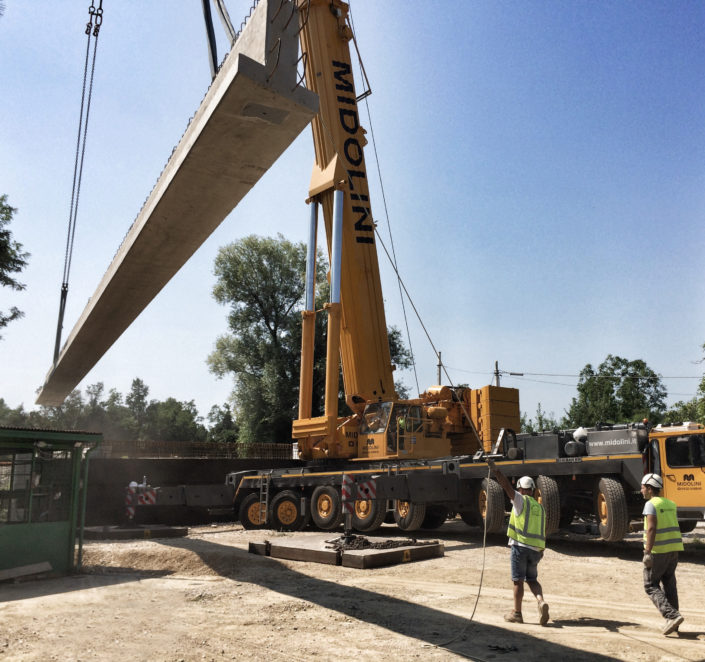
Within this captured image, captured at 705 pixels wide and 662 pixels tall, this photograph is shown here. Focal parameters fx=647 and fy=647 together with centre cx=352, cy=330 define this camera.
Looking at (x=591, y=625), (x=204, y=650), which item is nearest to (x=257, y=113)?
(x=204, y=650)

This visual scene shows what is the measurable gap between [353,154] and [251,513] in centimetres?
988

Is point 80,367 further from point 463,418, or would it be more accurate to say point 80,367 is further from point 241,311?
point 241,311

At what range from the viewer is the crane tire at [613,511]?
1099 centimetres

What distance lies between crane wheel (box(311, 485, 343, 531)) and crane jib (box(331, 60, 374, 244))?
627 cm

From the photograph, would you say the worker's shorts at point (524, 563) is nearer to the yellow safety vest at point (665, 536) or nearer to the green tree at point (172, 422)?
the yellow safety vest at point (665, 536)

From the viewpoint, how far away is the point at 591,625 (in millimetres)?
6586

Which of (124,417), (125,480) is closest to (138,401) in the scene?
(124,417)

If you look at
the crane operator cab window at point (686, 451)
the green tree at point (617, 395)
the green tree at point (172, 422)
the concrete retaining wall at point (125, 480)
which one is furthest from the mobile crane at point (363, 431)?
the green tree at point (172, 422)

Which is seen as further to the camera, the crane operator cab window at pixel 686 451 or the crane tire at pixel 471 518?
the crane tire at pixel 471 518

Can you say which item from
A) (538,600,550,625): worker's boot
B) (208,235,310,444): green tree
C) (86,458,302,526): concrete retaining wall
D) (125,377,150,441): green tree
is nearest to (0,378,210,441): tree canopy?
(125,377,150,441): green tree

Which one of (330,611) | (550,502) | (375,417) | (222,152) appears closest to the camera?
(222,152)

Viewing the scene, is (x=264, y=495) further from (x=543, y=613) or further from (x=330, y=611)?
(x=543, y=613)

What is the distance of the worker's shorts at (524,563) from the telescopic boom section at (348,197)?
9.42 meters

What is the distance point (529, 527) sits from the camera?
672cm
